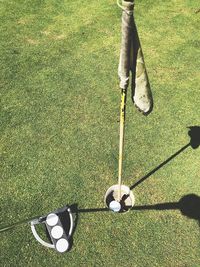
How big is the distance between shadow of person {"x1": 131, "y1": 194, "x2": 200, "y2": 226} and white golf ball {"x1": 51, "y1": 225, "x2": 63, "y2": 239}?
68.4 inches

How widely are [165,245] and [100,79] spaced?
18.6 feet

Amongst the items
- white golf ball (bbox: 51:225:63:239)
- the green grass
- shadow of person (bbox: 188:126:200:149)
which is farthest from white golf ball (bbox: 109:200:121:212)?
shadow of person (bbox: 188:126:200:149)

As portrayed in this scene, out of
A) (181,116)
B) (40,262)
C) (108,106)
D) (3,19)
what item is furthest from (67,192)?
(3,19)

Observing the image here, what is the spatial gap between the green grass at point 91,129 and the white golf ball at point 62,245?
0.14m

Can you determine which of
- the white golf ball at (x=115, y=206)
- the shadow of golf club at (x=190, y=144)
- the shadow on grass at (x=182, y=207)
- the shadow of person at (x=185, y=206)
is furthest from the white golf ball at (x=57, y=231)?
the shadow of golf club at (x=190, y=144)

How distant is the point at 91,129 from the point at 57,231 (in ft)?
10.5

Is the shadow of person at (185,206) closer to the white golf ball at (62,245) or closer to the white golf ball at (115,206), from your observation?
the white golf ball at (115,206)

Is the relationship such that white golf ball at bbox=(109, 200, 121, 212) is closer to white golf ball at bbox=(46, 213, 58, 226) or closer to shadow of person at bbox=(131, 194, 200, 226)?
shadow of person at bbox=(131, 194, 200, 226)

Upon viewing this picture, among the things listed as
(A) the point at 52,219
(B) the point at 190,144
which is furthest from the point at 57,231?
(B) the point at 190,144

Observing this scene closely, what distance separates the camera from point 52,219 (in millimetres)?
7809

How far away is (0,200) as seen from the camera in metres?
8.30

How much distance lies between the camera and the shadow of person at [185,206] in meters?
8.14

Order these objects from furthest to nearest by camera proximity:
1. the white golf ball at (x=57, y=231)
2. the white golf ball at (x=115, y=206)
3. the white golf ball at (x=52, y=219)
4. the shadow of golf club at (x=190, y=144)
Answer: the shadow of golf club at (x=190, y=144) → the white golf ball at (x=115, y=206) → the white golf ball at (x=52, y=219) → the white golf ball at (x=57, y=231)

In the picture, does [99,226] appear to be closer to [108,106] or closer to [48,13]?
[108,106]
